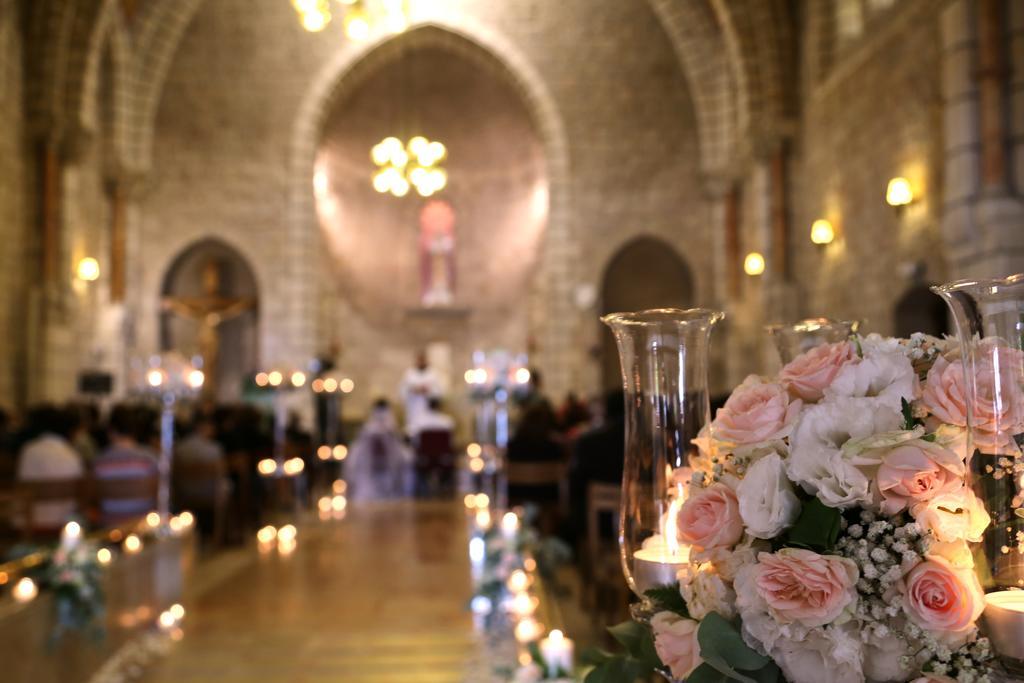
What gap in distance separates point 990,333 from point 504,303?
17.1 meters

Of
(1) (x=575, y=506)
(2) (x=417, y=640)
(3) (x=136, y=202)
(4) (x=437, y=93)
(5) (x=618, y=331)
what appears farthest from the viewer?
(4) (x=437, y=93)

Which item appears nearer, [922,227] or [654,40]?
[922,227]

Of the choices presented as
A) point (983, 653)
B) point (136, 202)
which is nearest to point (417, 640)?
point (983, 653)

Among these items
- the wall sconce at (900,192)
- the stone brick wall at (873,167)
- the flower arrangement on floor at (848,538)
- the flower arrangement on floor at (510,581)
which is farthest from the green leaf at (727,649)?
the wall sconce at (900,192)

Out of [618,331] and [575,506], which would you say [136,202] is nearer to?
[575,506]

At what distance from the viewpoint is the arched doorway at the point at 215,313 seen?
49.8 feet

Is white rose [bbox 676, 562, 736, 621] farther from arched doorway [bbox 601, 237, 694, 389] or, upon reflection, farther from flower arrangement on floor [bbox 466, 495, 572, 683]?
arched doorway [bbox 601, 237, 694, 389]

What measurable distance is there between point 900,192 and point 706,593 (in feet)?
25.8

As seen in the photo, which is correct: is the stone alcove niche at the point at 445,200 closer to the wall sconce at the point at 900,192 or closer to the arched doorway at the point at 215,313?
the arched doorway at the point at 215,313

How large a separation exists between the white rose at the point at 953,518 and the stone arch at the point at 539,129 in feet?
44.3

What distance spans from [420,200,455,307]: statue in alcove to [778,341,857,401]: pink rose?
17.0 metres

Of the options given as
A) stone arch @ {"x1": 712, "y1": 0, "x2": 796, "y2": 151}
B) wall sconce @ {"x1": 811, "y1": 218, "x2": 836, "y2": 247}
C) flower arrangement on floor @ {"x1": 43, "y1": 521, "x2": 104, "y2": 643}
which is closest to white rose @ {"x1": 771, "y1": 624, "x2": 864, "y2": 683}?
flower arrangement on floor @ {"x1": 43, "y1": 521, "x2": 104, "y2": 643}

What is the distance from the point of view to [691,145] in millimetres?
15008

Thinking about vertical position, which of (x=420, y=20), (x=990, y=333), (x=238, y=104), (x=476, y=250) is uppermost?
(x=420, y=20)
